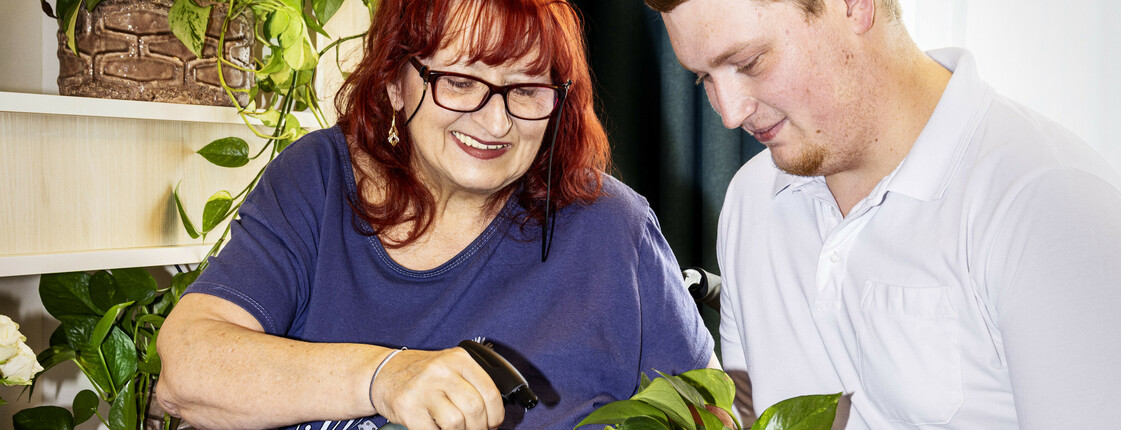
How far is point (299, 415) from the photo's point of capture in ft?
2.68

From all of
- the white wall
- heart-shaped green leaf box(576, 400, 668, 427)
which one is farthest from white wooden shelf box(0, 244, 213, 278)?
the white wall

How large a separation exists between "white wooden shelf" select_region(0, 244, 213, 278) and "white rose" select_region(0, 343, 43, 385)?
0.21m

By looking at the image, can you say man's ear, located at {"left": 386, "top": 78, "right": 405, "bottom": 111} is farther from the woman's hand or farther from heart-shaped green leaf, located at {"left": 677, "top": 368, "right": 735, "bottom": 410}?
heart-shaped green leaf, located at {"left": 677, "top": 368, "right": 735, "bottom": 410}

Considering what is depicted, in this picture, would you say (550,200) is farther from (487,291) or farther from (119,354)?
(119,354)

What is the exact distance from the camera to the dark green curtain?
1.58 m

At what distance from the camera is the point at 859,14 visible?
33.4 inches

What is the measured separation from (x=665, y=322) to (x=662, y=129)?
64 centimetres

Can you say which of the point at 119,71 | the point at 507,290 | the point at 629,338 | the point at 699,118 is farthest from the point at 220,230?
the point at 699,118

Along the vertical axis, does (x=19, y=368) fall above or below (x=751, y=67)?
below

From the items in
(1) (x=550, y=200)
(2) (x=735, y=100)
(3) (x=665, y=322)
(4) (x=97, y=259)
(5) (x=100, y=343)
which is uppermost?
(2) (x=735, y=100)

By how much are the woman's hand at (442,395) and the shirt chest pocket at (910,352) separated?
420mm

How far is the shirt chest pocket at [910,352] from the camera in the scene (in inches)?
31.6

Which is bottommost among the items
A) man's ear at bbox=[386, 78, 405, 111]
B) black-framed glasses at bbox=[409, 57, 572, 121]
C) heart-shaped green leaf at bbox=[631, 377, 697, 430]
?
heart-shaped green leaf at bbox=[631, 377, 697, 430]

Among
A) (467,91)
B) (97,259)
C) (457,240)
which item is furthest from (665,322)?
(97,259)
